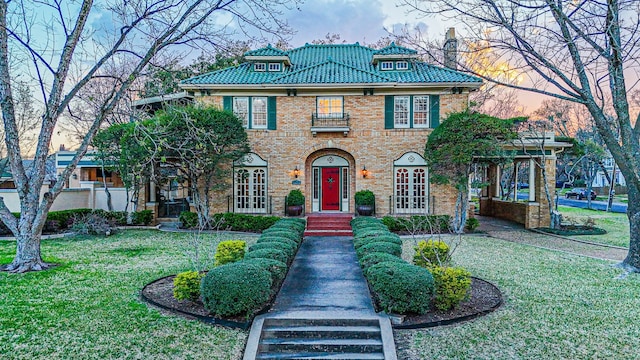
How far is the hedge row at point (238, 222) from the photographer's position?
15984 millimetres

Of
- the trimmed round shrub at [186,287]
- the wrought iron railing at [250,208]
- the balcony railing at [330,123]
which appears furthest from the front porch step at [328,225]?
the trimmed round shrub at [186,287]

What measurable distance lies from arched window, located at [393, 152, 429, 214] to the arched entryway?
2103mm

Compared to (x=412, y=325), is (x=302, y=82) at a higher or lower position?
higher

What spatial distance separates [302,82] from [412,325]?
509 inches

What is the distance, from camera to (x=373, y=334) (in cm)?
589

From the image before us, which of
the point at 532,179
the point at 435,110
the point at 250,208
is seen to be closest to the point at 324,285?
the point at 250,208

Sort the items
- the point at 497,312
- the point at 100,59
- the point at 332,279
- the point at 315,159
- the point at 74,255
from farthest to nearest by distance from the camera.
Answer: the point at 315,159 → the point at 74,255 → the point at 100,59 → the point at 332,279 → the point at 497,312

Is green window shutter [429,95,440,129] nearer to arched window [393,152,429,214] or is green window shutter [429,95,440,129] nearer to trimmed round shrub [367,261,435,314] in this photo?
arched window [393,152,429,214]

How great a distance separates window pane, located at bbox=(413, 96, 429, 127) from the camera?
57.7 ft

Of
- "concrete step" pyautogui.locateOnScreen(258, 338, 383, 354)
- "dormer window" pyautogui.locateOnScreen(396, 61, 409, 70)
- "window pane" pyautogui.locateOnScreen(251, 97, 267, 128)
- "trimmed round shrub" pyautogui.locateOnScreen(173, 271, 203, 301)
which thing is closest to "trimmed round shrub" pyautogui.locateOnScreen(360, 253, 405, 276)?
"concrete step" pyautogui.locateOnScreen(258, 338, 383, 354)

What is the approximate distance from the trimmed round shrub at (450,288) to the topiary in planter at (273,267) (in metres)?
2.75

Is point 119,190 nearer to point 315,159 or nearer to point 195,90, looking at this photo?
point 195,90

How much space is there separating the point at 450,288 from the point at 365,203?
10.4 meters

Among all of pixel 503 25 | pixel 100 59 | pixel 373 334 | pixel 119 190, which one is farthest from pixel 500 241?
pixel 119 190
